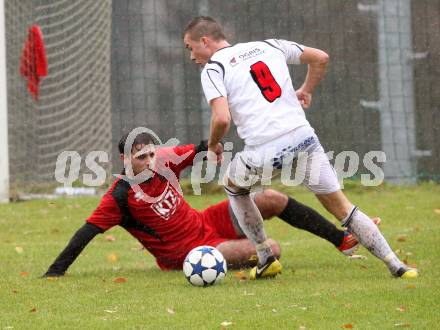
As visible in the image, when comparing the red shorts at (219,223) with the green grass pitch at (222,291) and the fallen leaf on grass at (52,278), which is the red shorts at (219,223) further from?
the fallen leaf on grass at (52,278)

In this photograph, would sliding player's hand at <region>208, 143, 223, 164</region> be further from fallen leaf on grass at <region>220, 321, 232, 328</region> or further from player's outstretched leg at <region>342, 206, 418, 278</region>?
fallen leaf on grass at <region>220, 321, 232, 328</region>

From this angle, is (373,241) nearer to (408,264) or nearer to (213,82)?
(408,264)

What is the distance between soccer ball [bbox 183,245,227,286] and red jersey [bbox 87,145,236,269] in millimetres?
725

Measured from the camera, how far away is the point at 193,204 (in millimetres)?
13281

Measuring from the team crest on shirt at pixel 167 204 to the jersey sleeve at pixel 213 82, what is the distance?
1.28 meters

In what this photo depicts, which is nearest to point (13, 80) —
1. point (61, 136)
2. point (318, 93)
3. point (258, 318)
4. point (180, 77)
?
point (61, 136)

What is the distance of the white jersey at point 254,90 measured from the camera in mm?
7047

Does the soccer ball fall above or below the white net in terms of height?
below

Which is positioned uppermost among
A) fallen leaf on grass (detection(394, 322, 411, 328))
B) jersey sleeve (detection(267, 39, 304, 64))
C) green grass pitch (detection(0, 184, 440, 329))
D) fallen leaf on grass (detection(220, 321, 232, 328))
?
jersey sleeve (detection(267, 39, 304, 64))

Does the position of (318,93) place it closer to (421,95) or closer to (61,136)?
(421,95)

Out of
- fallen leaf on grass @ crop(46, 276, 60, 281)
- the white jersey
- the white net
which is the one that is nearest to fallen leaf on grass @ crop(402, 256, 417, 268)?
the white jersey

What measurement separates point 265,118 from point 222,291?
116 cm

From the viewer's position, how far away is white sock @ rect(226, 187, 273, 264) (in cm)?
755

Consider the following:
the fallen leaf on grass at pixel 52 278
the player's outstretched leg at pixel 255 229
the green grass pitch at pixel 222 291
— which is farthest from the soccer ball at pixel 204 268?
the fallen leaf on grass at pixel 52 278
